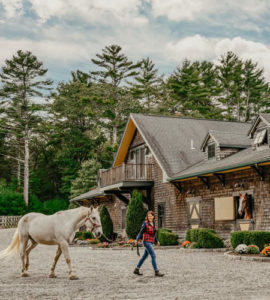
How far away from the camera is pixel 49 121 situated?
5900 cm

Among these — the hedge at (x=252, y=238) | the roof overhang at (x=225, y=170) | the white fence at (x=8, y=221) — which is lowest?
the white fence at (x=8, y=221)

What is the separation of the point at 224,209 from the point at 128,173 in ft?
24.6

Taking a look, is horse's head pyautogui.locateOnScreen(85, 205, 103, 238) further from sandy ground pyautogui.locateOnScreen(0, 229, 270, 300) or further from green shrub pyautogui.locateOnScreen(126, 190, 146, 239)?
green shrub pyautogui.locateOnScreen(126, 190, 146, 239)

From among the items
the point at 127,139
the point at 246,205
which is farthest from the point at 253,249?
the point at 127,139

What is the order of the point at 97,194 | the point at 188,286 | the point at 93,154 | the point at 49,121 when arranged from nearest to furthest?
the point at 188,286 < the point at 97,194 < the point at 93,154 < the point at 49,121

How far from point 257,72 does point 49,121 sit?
2803 cm

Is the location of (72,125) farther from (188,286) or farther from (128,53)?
(188,286)

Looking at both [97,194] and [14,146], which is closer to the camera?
[97,194]

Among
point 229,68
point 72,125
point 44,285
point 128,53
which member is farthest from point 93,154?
point 44,285

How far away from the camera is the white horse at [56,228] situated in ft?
32.3

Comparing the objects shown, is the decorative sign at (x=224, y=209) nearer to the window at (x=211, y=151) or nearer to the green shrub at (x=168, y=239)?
the green shrub at (x=168, y=239)

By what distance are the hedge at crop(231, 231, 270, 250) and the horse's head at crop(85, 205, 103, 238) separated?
23.7ft

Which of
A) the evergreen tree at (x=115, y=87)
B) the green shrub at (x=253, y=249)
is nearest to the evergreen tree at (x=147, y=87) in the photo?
the evergreen tree at (x=115, y=87)

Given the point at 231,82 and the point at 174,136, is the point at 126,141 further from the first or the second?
the point at 231,82
